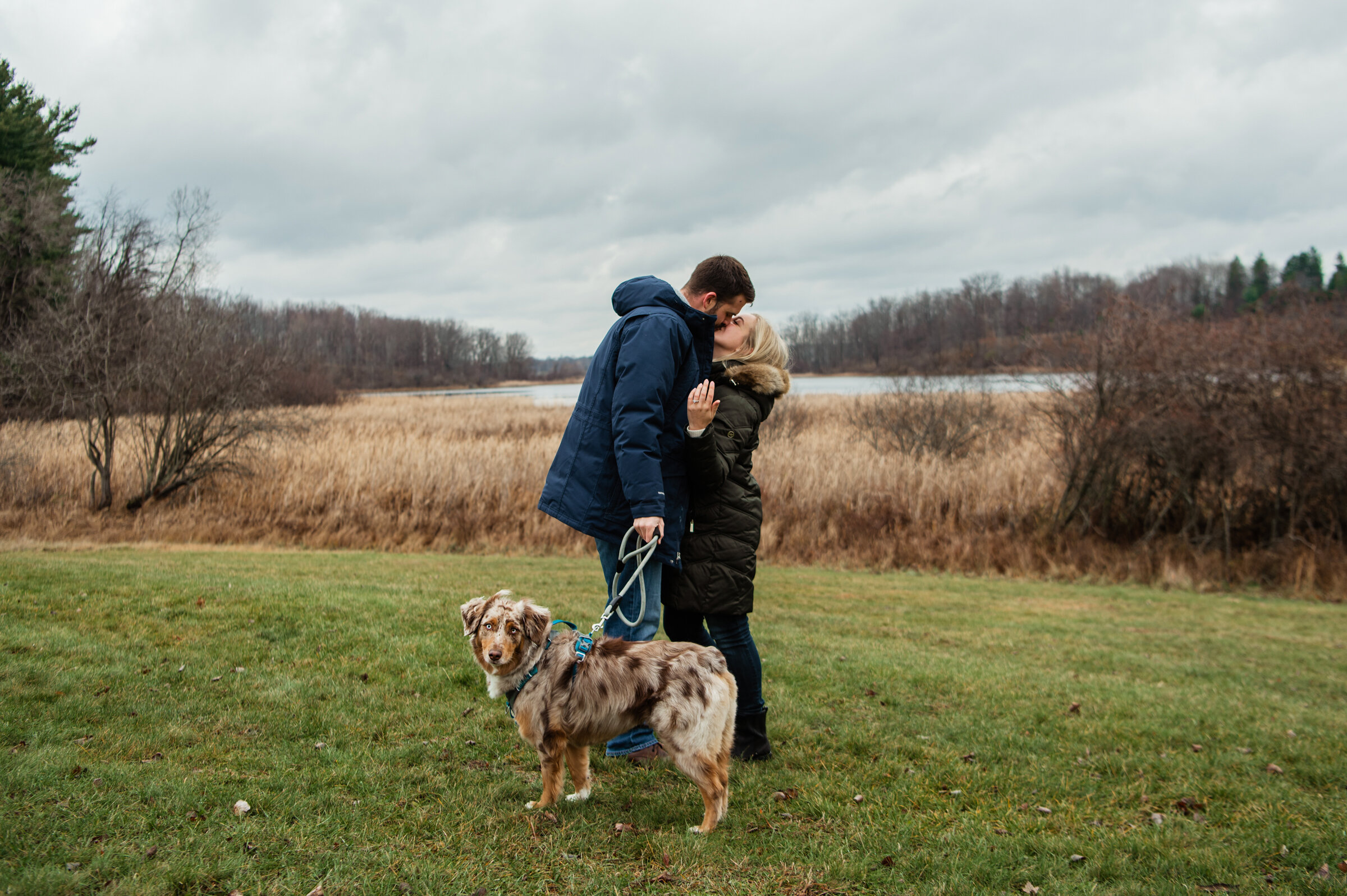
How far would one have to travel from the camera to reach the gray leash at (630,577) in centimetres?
354

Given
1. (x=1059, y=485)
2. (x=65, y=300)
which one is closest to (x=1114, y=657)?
(x=1059, y=485)

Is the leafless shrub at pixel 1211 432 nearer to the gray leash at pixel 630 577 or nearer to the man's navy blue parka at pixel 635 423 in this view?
the man's navy blue parka at pixel 635 423

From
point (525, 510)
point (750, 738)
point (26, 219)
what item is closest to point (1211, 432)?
point (525, 510)

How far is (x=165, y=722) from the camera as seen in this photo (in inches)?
167

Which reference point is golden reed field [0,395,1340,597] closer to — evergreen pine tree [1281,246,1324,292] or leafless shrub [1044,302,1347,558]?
leafless shrub [1044,302,1347,558]

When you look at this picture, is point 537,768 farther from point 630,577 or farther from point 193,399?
point 193,399

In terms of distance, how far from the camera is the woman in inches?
156

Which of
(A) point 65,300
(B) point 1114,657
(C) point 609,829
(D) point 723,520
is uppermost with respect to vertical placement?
(A) point 65,300

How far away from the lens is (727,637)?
13.4 feet

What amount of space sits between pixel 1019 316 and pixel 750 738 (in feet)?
192

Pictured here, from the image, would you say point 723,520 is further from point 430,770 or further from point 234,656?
point 234,656

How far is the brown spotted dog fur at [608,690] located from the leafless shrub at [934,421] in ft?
54.8

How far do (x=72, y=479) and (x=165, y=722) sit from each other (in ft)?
45.6

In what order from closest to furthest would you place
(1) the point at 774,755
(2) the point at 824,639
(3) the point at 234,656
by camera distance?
(1) the point at 774,755 → (3) the point at 234,656 → (2) the point at 824,639
